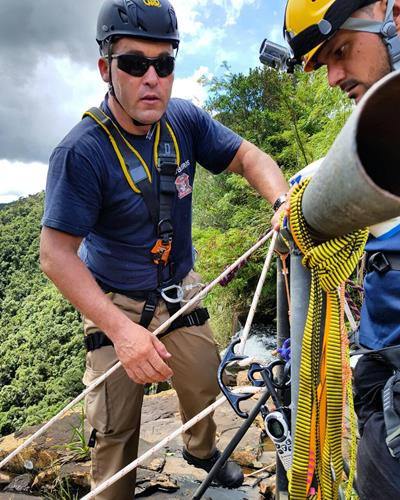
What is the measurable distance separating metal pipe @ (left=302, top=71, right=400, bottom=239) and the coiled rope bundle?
22cm

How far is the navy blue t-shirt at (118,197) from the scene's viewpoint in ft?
7.46

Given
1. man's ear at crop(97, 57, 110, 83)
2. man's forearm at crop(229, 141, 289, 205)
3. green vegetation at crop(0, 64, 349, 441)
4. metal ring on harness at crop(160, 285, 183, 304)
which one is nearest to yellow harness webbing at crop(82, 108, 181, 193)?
man's ear at crop(97, 57, 110, 83)

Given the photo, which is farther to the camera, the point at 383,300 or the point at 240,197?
the point at 240,197

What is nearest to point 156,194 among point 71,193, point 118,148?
point 118,148

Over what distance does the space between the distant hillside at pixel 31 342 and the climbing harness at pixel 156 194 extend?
741 inches

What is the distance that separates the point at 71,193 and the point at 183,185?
76 centimetres

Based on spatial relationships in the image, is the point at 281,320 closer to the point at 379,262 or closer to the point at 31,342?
the point at 379,262

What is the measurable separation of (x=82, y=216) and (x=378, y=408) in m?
1.60

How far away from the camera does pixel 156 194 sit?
2604 mm

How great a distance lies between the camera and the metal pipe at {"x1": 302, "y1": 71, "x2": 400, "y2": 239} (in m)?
0.55

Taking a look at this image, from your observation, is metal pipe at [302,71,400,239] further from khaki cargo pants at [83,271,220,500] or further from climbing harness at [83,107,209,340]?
khaki cargo pants at [83,271,220,500]

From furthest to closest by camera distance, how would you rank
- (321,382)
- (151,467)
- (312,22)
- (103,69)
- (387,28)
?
(151,467)
(103,69)
(312,22)
(387,28)
(321,382)

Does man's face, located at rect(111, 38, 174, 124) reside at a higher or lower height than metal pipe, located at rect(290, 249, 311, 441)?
higher

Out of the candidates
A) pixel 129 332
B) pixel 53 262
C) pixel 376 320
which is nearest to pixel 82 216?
pixel 53 262
